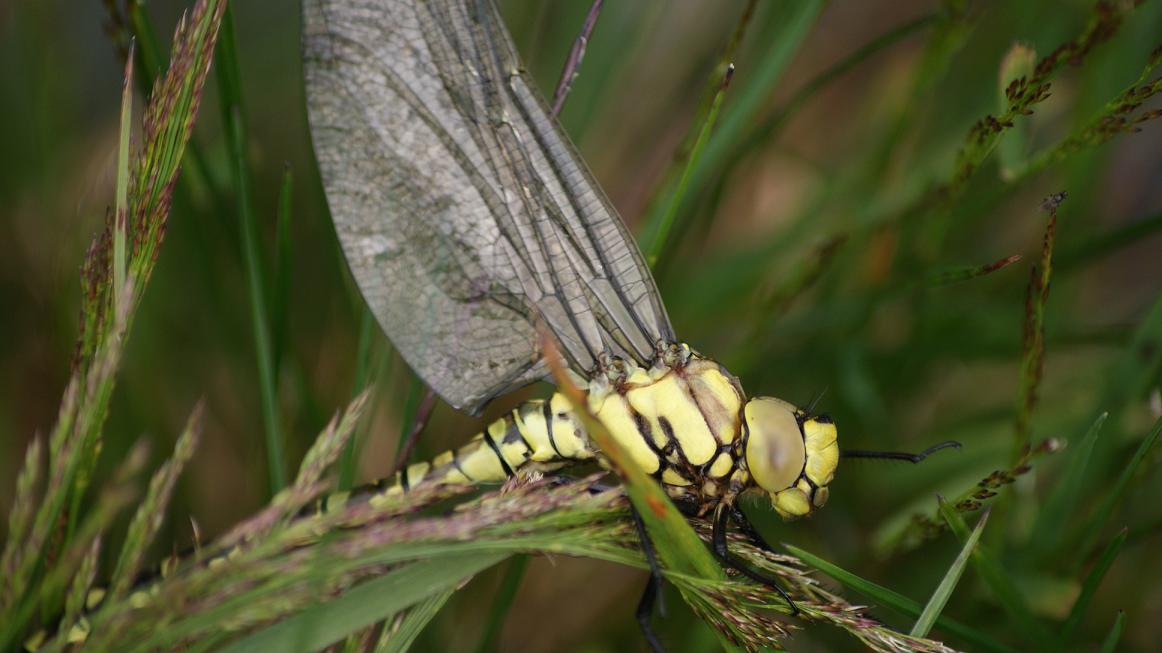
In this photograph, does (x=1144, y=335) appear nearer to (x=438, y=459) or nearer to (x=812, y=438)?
(x=812, y=438)

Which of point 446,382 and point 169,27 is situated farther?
point 169,27

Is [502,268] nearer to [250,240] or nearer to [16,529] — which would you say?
[250,240]

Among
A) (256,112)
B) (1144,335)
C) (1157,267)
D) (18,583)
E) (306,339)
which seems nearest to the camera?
(18,583)

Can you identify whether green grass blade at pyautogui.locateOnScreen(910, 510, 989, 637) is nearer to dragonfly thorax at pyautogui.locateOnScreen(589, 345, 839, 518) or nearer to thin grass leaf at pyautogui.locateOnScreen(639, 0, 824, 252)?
dragonfly thorax at pyautogui.locateOnScreen(589, 345, 839, 518)

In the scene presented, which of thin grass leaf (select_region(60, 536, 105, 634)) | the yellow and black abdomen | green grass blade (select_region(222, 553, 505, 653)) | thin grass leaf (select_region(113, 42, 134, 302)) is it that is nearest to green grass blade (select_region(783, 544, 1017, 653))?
green grass blade (select_region(222, 553, 505, 653))

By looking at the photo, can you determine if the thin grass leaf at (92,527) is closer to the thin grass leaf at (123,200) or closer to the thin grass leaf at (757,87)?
the thin grass leaf at (123,200)

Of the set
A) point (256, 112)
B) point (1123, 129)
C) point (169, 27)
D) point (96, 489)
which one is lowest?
point (96, 489)

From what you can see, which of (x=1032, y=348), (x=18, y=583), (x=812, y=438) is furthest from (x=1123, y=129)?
(x=18, y=583)
